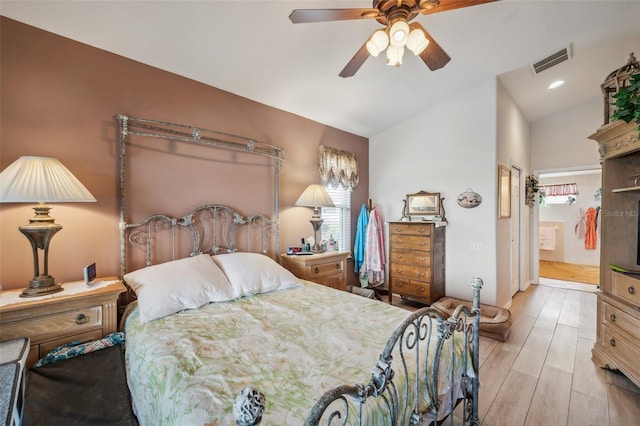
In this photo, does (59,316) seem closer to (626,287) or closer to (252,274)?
(252,274)

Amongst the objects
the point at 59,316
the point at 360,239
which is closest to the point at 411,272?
the point at 360,239

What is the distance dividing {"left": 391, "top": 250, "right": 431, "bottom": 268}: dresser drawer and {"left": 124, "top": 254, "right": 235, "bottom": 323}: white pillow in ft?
8.52

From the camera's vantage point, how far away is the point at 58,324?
1.57 m

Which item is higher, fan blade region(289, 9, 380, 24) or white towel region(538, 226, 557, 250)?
fan blade region(289, 9, 380, 24)

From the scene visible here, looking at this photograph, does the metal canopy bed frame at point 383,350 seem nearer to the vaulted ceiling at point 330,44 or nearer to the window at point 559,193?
the vaulted ceiling at point 330,44

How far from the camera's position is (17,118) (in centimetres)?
180

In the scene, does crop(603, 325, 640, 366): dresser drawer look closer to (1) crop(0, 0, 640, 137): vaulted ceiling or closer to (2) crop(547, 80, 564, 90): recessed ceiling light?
(1) crop(0, 0, 640, 137): vaulted ceiling

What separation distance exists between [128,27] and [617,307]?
465 cm

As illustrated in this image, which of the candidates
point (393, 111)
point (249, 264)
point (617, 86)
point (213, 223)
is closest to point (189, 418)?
point (249, 264)

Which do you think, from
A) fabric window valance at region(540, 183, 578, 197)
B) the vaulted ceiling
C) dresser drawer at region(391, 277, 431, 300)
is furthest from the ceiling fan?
fabric window valance at region(540, 183, 578, 197)

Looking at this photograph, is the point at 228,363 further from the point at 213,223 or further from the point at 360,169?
the point at 360,169

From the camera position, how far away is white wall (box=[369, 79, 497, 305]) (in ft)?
11.3

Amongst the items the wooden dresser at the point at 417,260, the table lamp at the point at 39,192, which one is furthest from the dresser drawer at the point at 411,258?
the table lamp at the point at 39,192

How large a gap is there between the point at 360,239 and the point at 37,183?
3.72m
